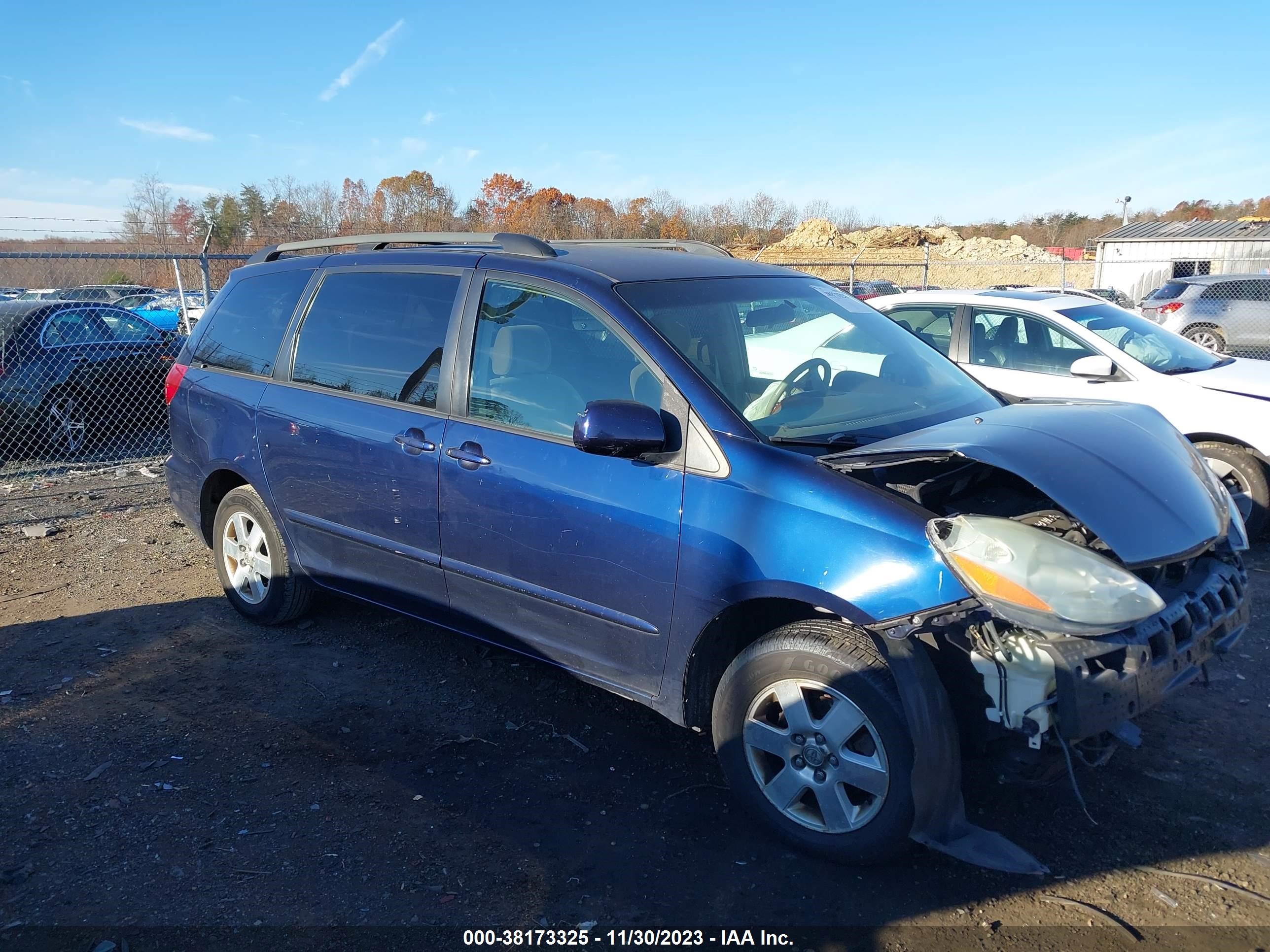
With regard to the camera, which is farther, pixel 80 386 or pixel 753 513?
pixel 80 386

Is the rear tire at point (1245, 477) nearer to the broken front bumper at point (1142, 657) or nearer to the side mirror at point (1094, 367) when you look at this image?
the side mirror at point (1094, 367)

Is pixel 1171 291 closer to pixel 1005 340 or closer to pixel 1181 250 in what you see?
pixel 1005 340

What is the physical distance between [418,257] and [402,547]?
1333mm

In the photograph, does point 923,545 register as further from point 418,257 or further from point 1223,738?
point 418,257

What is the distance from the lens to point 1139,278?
33938 millimetres

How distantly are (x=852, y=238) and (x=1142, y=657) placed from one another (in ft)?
179

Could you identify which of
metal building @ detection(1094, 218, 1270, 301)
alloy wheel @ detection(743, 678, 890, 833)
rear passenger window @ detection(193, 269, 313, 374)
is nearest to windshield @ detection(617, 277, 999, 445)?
alloy wheel @ detection(743, 678, 890, 833)

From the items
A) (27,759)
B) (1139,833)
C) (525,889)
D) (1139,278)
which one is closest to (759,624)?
(525,889)

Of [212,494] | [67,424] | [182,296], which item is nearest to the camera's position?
[212,494]

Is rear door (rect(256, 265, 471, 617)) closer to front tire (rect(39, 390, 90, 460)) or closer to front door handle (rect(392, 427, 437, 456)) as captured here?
front door handle (rect(392, 427, 437, 456))

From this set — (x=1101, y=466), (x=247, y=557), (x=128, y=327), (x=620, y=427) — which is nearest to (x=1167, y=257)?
(x=128, y=327)

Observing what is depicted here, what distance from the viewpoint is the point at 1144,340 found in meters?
6.91

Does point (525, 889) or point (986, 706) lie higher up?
point (986, 706)

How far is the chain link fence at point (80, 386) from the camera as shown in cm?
878
